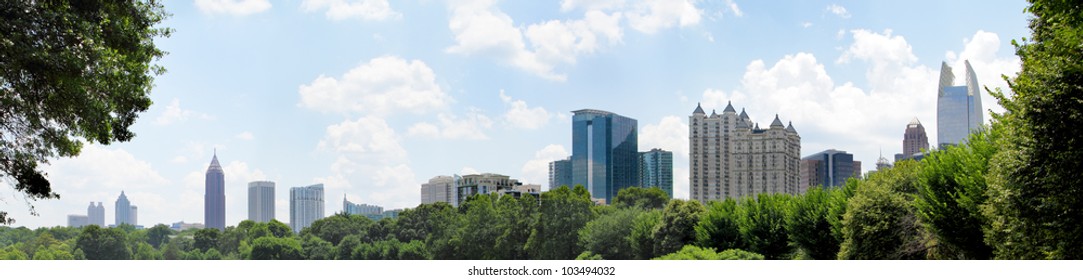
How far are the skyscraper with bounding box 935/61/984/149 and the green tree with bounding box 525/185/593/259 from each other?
135ft

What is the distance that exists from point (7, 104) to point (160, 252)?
65365mm

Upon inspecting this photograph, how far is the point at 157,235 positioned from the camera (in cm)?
8194

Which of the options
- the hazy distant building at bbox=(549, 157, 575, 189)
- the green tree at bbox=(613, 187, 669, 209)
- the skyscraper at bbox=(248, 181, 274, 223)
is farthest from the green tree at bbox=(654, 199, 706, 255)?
the skyscraper at bbox=(248, 181, 274, 223)

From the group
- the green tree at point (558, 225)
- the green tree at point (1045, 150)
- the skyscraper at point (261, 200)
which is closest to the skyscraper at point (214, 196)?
the skyscraper at point (261, 200)

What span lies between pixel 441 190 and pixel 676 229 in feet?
287

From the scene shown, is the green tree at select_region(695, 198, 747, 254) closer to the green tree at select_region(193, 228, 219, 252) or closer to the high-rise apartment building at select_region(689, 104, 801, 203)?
the green tree at select_region(193, 228, 219, 252)

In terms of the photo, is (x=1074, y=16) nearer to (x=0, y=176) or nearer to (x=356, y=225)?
(x=0, y=176)

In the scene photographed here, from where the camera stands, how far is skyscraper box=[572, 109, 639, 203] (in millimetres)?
122812

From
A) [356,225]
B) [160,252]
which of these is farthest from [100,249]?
[356,225]

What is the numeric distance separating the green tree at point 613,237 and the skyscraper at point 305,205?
9438 centimetres

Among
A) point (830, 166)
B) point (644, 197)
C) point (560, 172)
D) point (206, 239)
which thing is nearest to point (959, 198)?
point (644, 197)

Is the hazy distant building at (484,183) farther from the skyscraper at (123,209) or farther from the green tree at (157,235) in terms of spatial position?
the skyscraper at (123,209)

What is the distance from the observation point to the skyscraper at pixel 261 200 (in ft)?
405

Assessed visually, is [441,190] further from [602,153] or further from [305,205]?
[305,205]
